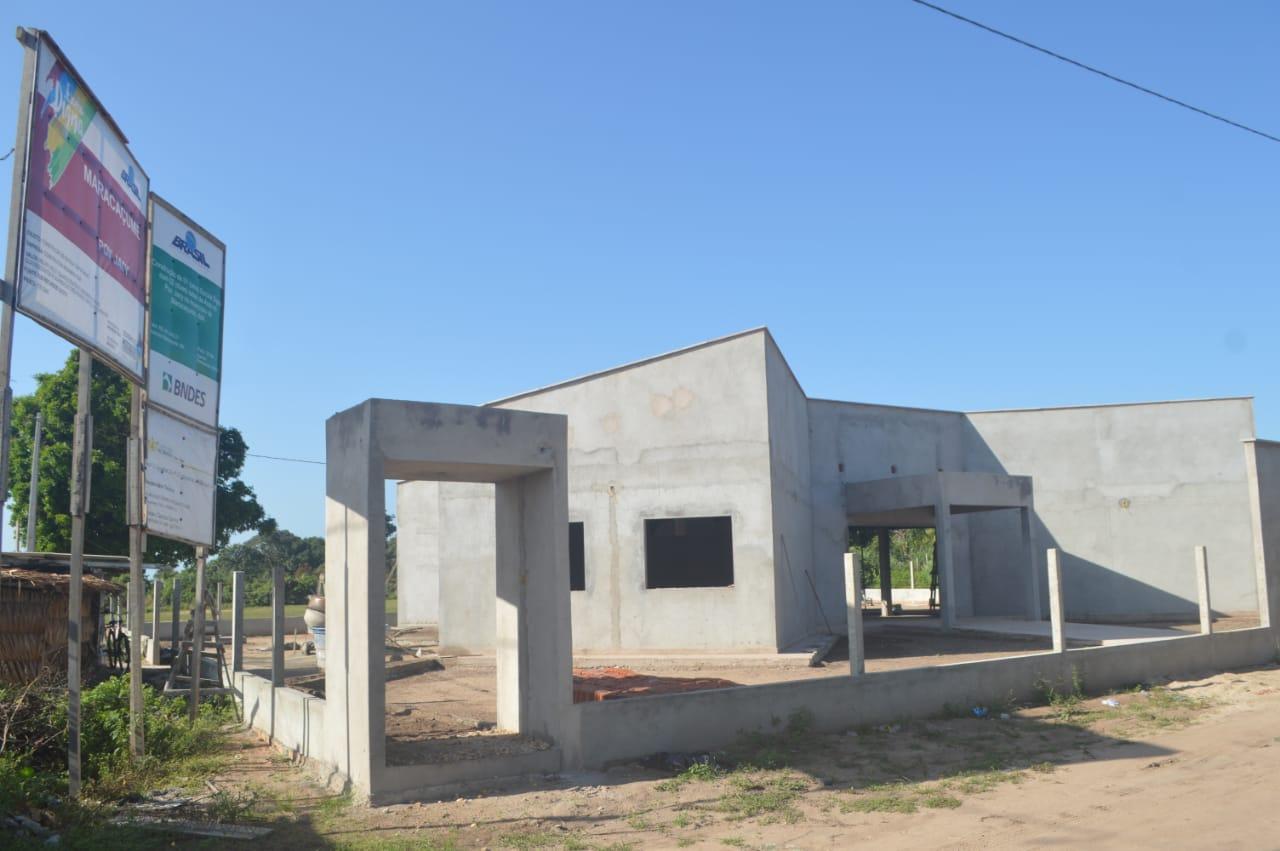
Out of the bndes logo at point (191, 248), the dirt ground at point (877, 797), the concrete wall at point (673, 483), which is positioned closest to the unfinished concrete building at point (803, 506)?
the concrete wall at point (673, 483)

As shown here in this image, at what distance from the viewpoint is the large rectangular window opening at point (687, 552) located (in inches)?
717

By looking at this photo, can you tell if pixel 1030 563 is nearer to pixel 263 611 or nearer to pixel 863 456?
pixel 863 456

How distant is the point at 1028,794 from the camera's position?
8406mm

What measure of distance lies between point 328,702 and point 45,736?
8.90 ft

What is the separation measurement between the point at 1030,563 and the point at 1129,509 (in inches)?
164

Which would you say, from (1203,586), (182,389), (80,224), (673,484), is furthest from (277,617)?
(1203,586)

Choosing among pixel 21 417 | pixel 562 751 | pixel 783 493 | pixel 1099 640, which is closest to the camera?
pixel 562 751

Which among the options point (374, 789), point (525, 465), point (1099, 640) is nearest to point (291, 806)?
point (374, 789)

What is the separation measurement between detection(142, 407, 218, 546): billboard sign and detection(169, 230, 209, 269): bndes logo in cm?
192

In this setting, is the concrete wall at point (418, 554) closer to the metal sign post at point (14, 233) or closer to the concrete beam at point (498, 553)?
the concrete beam at point (498, 553)

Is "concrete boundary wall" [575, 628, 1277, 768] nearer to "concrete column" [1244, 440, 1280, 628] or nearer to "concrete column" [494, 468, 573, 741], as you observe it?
"concrete column" [494, 468, 573, 741]

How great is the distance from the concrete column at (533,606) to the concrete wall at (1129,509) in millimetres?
19159

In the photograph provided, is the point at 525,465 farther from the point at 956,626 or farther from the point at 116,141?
the point at 956,626

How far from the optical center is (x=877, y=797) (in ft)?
27.6
